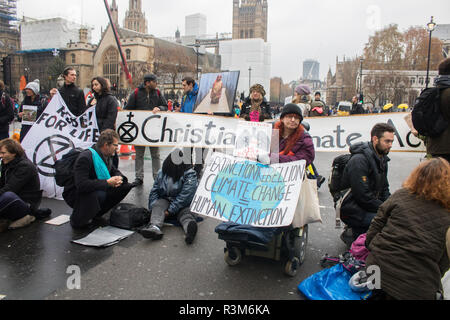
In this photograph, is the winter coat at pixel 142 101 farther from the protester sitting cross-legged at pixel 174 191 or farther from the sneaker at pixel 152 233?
the sneaker at pixel 152 233

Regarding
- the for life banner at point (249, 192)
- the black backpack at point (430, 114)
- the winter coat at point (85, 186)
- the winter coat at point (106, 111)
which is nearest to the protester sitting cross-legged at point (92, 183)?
the winter coat at point (85, 186)

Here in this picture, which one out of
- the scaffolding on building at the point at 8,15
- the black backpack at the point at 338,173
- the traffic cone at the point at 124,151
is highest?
the scaffolding on building at the point at 8,15

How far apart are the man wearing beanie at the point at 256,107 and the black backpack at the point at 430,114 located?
2728 mm

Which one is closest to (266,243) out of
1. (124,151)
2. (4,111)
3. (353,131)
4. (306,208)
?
(306,208)

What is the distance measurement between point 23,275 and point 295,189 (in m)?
2.65

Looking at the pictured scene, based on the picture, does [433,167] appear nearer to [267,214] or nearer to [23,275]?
[267,214]

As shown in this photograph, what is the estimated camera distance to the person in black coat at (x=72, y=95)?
5.85 m

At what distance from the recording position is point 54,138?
5625 mm

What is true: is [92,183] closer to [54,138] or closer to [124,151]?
[54,138]

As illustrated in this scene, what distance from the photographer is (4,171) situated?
452 cm

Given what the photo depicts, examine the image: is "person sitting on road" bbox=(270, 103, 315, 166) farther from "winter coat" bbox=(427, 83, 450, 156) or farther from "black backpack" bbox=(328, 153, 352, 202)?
"winter coat" bbox=(427, 83, 450, 156)

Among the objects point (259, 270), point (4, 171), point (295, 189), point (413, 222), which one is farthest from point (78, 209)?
point (413, 222)

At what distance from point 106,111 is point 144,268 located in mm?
3130

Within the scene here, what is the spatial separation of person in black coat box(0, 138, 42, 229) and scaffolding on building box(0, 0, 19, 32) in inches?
3665
